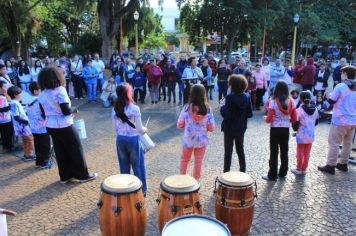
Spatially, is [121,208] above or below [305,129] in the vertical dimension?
below

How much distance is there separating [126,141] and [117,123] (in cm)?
29

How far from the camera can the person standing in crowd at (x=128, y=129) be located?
501cm

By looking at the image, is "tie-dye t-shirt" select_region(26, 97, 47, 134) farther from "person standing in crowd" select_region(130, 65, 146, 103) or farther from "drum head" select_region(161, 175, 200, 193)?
"person standing in crowd" select_region(130, 65, 146, 103)

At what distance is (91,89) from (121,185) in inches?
428

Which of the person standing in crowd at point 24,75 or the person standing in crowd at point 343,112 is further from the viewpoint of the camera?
the person standing in crowd at point 24,75

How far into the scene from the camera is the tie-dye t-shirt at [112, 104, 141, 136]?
16.5ft

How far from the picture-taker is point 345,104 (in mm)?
6148

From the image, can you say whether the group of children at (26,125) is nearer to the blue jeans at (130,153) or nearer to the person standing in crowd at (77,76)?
the blue jeans at (130,153)

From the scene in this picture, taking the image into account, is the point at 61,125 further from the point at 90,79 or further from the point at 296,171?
the point at 90,79

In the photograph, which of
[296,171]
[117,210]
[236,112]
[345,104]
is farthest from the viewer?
[296,171]

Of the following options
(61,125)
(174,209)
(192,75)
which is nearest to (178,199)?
(174,209)

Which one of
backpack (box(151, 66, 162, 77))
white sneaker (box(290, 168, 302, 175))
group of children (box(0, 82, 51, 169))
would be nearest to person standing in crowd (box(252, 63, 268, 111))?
backpack (box(151, 66, 162, 77))

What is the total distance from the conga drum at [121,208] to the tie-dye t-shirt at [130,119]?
Result: 129cm

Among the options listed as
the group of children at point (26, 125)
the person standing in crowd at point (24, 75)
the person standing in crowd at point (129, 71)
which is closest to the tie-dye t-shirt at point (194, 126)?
the group of children at point (26, 125)
